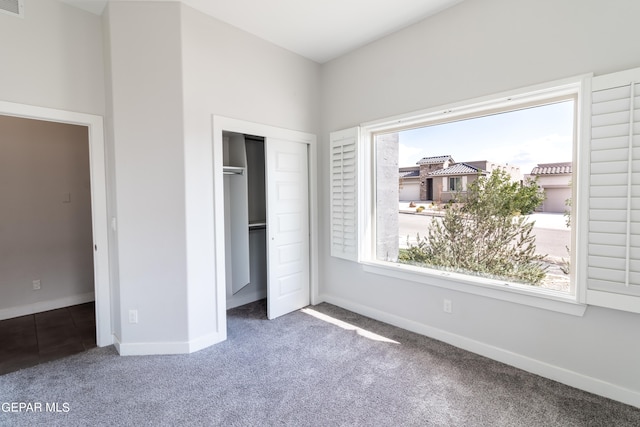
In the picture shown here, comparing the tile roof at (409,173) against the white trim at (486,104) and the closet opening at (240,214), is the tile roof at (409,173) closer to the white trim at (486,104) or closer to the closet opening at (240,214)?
the white trim at (486,104)

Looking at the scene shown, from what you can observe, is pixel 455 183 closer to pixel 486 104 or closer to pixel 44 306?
pixel 486 104

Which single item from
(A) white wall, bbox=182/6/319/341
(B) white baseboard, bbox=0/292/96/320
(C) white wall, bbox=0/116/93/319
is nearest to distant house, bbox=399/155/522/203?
(A) white wall, bbox=182/6/319/341

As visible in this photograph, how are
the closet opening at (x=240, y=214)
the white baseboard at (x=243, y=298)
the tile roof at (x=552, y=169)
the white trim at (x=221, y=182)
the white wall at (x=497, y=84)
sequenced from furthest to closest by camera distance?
1. the white baseboard at (x=243, y=298)
2. the closet opening at (x=240, y=214)
3. the white trim at (x=221, y=182)
4. the tile roof at (x=552, y=169)
5. the white wall at (x=497, y=84)

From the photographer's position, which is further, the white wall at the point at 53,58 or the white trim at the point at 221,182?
the white trim at the point at 221,182

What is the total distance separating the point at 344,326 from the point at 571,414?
1836 millimetres

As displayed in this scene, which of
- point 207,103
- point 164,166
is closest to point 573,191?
point 207,103

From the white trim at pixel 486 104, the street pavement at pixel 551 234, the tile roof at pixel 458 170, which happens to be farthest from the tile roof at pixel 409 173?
the street pavement at pixel 551 234

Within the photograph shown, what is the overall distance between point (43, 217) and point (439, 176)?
4.56m

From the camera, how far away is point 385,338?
115 inches

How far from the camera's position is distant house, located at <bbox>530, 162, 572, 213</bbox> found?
7.42 ft

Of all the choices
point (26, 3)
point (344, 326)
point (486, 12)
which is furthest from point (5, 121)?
A: point (486, 12)

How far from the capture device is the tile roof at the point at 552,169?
7.39 ft

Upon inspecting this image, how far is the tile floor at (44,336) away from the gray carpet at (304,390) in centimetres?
22

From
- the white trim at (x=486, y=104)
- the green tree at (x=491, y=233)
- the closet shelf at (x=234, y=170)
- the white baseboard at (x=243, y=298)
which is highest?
the white trim at (x=486, y=104)
